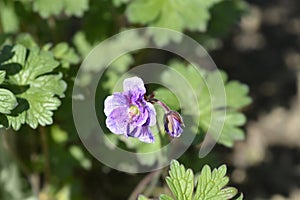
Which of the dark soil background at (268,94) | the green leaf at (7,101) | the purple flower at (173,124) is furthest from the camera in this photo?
the dark soil background at (268,94)

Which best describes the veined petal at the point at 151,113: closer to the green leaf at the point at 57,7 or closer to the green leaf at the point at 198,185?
the green leaf at the point at 198,185

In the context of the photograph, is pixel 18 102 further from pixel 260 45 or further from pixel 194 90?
pixel 260 45

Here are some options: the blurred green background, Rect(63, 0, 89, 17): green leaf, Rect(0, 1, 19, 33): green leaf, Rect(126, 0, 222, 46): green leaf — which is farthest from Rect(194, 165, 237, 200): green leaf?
Rect(0, 1, 19, 33): green leaf

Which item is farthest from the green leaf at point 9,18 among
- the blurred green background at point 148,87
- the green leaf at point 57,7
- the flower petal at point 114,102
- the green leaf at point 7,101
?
the flower petal at point 114,102

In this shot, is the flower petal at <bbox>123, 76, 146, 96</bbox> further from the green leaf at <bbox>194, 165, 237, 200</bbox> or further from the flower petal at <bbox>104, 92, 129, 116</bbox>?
the green leaf at <bbox>194, 165, 237, 200</bbox>

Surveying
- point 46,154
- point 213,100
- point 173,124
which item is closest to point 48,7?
point 46,154

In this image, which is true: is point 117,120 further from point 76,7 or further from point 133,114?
point 76,7
